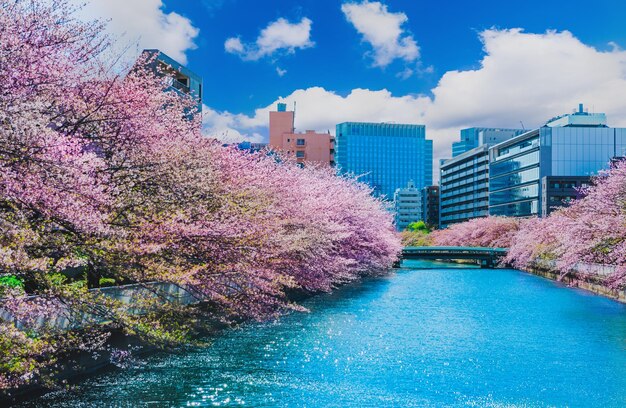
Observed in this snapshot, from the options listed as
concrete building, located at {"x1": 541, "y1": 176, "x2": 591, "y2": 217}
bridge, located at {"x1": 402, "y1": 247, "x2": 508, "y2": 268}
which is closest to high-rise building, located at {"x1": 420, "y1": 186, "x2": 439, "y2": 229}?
concrete building, located at {"x1": 541, "y1": 176, "x2": 591, "y2": 217}

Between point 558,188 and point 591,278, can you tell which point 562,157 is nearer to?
point 558,188

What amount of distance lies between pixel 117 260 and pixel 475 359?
12.9 meters

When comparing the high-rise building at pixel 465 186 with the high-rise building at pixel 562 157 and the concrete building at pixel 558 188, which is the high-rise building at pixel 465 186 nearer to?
the high-rise building at pixel 562 157

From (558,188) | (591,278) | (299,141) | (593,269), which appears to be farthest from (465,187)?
(593,269)

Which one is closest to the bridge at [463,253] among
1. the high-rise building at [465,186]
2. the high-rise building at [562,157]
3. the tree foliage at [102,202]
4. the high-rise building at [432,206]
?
the high-rise building at [562,157]

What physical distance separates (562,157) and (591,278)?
6848 centimetres

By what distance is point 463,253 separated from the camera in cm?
7550

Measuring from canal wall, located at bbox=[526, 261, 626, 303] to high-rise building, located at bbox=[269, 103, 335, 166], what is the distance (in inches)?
1868

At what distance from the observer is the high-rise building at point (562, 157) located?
337 feet

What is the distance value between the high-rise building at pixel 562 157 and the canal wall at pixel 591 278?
5117 centimetres

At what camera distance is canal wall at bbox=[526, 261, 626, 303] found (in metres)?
36.9

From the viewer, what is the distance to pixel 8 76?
1068cm

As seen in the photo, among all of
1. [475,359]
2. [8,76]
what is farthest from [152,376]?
[475,359]

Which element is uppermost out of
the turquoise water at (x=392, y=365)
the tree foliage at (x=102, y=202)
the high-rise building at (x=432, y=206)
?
the high-rise building at (x=432, y=206)
